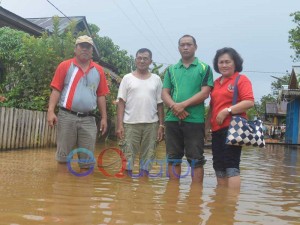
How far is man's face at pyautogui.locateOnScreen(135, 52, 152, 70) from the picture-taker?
484 cm

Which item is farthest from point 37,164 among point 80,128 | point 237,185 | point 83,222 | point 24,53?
point 24,53

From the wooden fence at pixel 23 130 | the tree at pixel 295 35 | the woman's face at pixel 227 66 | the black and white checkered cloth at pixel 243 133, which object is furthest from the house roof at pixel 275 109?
the black and white checkered cloth at pixel 243 133

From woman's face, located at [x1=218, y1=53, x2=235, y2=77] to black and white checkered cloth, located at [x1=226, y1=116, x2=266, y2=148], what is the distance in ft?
1.74

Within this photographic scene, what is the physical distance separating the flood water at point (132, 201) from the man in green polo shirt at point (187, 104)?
1.14ft

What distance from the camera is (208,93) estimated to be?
4352mm

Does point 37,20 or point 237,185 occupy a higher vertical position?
point 37,20

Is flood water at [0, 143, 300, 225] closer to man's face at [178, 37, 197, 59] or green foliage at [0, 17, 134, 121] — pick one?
man's face at [178, 37, 197, 59]

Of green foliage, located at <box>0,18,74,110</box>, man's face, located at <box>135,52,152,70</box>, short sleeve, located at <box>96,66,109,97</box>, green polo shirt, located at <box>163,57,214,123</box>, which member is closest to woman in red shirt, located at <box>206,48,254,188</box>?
green polo shirt, located at <box>163,57,214,123</box>

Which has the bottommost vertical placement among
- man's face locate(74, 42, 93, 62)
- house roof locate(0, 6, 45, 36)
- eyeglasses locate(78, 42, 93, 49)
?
man's face locate(74, 42, 93, 62)

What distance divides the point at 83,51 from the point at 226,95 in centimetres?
179

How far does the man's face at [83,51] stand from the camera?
486 cm

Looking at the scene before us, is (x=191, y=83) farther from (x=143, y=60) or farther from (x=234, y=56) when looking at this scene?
(x=143, y=60)

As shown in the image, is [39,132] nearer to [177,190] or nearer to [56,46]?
[56,46]

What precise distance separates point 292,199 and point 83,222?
2293 millimetres
